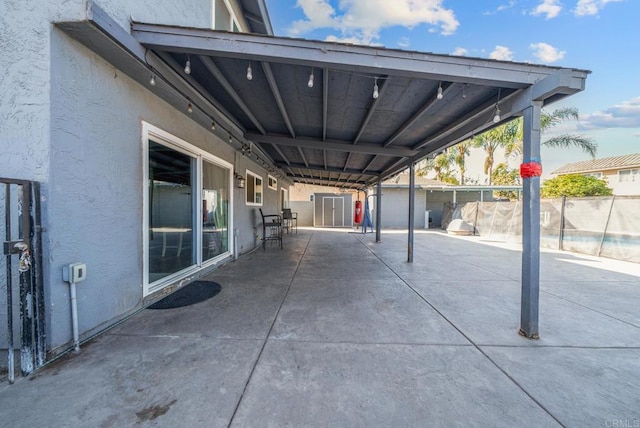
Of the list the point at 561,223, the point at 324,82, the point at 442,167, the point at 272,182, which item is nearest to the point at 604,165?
the point at 442,167

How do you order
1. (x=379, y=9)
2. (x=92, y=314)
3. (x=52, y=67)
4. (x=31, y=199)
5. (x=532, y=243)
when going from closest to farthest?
(x=31, y=199) → (x=52, y=67) → (x=92, y=314) → (x=532, y=243) → (x=379, y=9)

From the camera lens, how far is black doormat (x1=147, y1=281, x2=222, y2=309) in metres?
3.13

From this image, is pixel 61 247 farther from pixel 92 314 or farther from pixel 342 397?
pixel 342 397

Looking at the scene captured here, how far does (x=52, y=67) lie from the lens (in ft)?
6.22

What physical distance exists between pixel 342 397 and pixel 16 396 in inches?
78.7

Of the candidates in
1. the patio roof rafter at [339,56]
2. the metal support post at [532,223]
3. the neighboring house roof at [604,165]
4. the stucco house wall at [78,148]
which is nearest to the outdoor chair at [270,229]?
the stucco house wall at [78,148]

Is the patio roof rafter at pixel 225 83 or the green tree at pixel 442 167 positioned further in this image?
the green tree at pixel 442 167

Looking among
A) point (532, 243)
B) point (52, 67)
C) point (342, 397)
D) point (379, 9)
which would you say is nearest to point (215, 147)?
point (52, 67)

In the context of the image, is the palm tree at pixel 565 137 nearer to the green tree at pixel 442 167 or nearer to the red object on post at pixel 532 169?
the green tree at pixel 442 167

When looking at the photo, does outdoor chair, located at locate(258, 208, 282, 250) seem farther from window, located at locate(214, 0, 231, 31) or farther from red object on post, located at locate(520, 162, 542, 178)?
red object on post, located at locate(520, 162, 542, 178)

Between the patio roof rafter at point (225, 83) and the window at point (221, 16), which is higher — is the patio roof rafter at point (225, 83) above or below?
below

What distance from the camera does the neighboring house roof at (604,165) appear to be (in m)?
17.1

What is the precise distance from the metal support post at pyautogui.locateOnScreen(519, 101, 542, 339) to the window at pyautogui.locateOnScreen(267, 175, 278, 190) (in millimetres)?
7898

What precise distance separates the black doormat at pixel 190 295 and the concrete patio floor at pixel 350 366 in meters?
0.18
